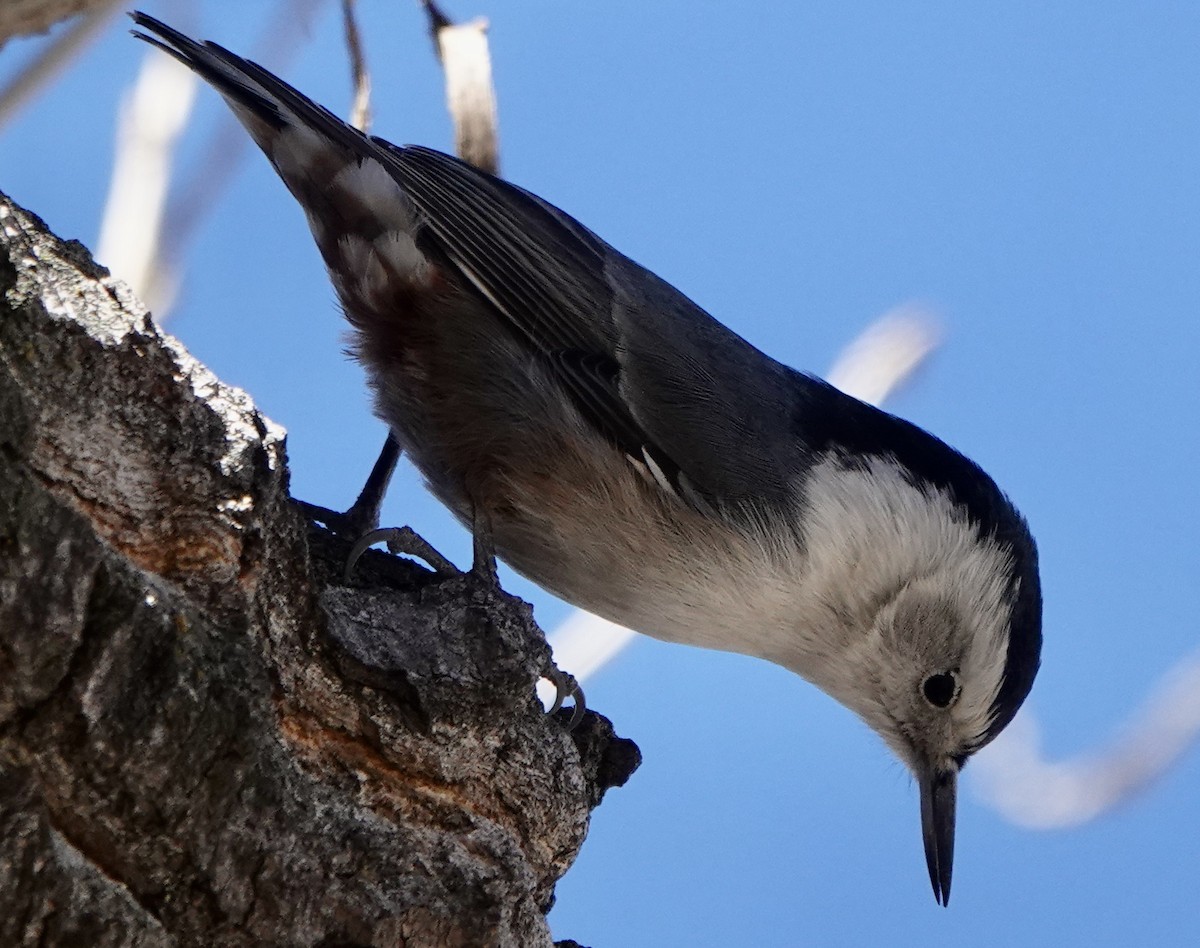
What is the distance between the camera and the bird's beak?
233 cm

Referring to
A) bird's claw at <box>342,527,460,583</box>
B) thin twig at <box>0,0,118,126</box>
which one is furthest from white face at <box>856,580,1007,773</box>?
thin twig at <box>0,0,118,126</box>

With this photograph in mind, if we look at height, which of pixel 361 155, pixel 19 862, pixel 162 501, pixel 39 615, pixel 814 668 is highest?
pixel 361 155

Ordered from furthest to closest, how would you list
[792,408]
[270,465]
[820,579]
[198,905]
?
1. [792,408]
2. [820,579]
3. [270,465]
4. [198,905]

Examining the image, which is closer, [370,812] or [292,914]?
[292,914]

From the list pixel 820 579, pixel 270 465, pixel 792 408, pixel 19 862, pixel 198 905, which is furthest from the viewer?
pixel 792 408

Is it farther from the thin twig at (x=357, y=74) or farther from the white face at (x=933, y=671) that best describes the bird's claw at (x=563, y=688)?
the thin twig at (x=357, y=74)

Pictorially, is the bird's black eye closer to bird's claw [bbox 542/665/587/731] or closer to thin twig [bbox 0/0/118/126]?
bird's claw [bbox 542/665/587/731]

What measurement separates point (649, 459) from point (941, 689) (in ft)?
2.20

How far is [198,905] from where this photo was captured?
108 centimetres

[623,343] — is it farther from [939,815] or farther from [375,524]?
[939,815]

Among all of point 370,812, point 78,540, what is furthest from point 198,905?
point 78,540

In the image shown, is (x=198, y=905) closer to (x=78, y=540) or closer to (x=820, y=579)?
(x=78, y=540)

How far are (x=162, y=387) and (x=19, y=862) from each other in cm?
41

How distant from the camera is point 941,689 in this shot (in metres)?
2.25
